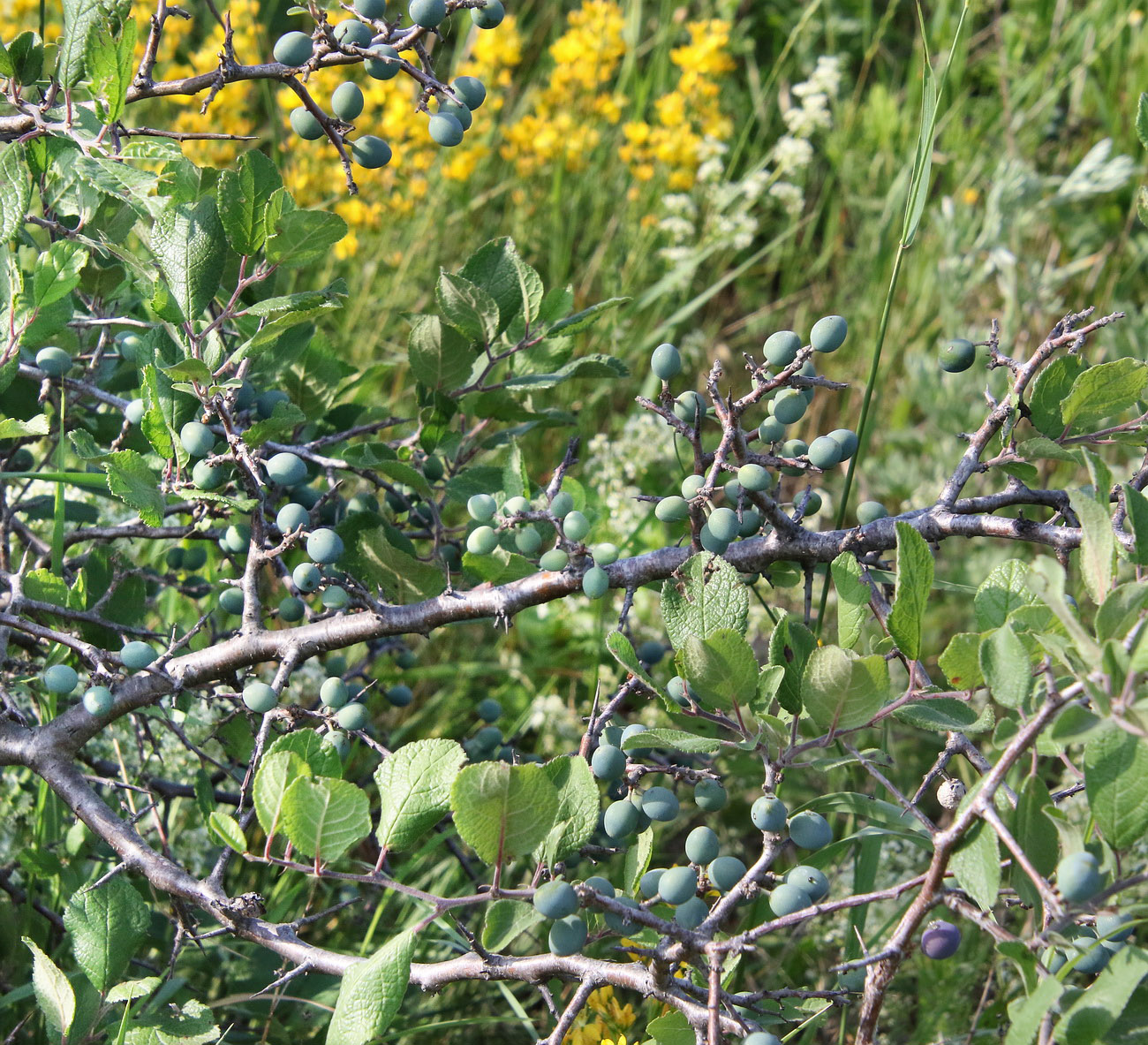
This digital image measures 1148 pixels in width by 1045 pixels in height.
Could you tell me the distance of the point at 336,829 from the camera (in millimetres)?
857

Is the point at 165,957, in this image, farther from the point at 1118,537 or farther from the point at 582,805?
the point at 1118,537

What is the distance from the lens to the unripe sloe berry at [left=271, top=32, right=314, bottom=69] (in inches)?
44.1

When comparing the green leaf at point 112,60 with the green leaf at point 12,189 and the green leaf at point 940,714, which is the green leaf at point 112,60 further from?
the green leaf at point 940,714

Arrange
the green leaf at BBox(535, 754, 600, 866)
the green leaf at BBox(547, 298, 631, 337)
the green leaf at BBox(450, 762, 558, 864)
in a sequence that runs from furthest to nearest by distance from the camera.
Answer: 1. the green leaf at BBox(547, 298, 631, 337)
2. the green leaf at BBox(535, 754, 600, 866)
3. the green leaf at BBox(450, 762, 558, 864)

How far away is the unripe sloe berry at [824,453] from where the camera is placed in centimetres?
100

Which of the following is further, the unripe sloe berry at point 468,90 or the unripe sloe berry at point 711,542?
the unripe sloe berry at point 468,90

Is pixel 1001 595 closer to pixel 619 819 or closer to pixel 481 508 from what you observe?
pixel 619 819

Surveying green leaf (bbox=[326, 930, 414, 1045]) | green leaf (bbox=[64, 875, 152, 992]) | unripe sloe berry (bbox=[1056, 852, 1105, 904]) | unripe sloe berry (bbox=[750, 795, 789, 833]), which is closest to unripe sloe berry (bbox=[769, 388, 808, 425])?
unripe sloe berry (bbox=[750, 795, 789, 833])

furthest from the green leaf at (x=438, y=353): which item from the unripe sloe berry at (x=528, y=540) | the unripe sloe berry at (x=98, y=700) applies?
the unripe sloe berry at (x=98, y=700)

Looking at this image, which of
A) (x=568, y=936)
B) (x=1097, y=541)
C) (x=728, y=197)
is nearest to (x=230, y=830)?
(x=568, y=936)

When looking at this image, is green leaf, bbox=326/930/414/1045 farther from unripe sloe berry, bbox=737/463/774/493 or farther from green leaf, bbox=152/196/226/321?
green leaf, bbox=152/196/226/321

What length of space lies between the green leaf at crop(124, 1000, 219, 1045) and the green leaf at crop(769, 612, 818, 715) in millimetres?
587

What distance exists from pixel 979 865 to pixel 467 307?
2.56 ft

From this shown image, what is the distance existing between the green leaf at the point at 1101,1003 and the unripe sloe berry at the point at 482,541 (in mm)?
631
